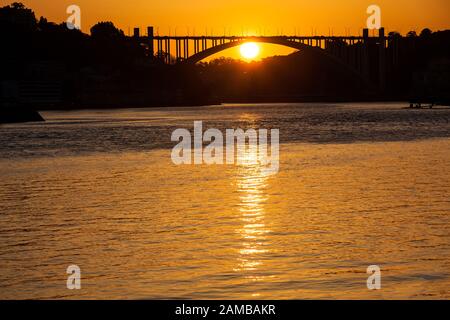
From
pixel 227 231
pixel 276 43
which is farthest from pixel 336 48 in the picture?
pixel 227 231

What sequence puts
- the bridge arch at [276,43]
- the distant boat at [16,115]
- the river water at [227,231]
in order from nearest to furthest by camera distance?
the river water at [227,231]
the distant boat at [16,115]
the bridge arch at [276,43]

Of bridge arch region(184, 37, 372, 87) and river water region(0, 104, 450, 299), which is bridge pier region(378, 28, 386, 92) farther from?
river water region(0, 104, 450, 299)

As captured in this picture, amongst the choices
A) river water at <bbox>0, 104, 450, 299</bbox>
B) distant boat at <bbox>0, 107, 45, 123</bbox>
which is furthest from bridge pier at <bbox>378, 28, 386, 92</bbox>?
river water at <bbox>0, 104, 450, 299</bbox>

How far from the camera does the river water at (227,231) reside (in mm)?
13734

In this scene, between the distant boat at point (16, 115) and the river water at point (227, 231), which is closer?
the river water at point (227, 231)

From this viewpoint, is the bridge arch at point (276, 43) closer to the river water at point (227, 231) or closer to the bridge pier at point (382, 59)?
the bridge pier at point (382, 59)

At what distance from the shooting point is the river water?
13734 millimetres

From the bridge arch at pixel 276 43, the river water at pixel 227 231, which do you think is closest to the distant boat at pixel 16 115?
the bridge arch at pixel 276 43

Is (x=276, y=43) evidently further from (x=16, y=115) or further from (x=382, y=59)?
(x=16, y=115)

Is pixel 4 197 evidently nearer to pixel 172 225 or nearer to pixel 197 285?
pixel 172 225

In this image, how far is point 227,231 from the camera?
18.7m

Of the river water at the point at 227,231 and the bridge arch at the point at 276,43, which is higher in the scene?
the bridge arch at the point at 276,43

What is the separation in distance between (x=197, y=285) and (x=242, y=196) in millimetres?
12130

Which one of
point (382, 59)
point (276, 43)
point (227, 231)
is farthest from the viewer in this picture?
point (382, 59)
